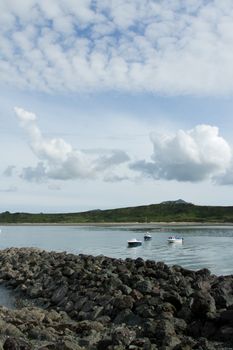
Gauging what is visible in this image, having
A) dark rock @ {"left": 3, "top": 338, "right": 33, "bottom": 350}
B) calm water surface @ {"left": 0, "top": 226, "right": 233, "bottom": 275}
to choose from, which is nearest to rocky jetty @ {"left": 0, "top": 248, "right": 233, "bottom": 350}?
dark rock @ {"left": 3, "top": 338, "right": 33, "bottom": 350}

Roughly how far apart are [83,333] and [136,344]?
2.74 m

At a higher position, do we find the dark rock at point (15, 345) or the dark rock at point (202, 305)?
the dark rock at point (202, 305)

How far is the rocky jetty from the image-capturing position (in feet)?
46.2

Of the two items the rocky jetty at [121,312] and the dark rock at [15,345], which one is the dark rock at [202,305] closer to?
the rocky jetty at [121,312]

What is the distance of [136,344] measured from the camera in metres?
13.7

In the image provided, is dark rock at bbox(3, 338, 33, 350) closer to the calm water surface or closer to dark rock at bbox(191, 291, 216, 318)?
dark rock at bbox(191, 291, 216, 318)

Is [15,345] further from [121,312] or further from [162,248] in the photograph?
[162,248]

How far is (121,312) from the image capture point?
18406mm

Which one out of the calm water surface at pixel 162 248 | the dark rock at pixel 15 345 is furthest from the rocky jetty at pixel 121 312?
the calm water surface at pixel 162 248

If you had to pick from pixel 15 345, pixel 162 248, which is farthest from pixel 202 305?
pixel 162 248

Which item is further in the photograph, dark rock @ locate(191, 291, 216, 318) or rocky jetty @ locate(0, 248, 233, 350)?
dark rock @ locate(191, 291, 216, 318)

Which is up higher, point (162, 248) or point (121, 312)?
point (162, 248)

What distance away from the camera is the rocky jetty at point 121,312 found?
1408cm

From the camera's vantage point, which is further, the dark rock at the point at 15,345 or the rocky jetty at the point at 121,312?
the rocky jetty at the point at 121,312
